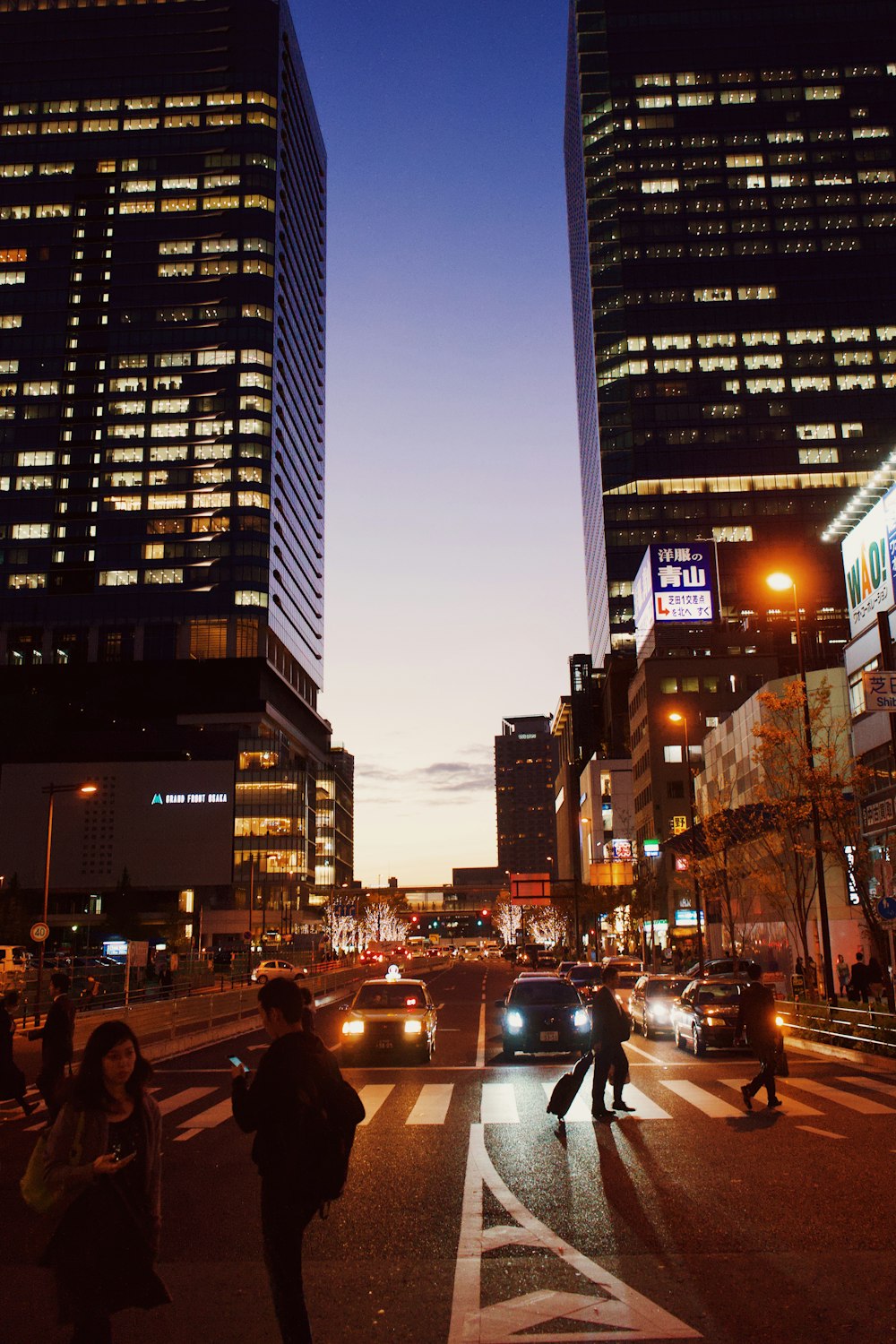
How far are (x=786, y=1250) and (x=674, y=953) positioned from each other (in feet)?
201

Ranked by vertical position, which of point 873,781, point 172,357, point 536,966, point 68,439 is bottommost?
point 536,966

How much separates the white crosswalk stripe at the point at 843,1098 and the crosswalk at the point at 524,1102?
0.04ft

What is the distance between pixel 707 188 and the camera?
173625 millimetres

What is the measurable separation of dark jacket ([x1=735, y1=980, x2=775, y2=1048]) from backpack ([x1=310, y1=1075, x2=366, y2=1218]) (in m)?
10.6

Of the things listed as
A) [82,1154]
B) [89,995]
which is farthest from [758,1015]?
[89,995]

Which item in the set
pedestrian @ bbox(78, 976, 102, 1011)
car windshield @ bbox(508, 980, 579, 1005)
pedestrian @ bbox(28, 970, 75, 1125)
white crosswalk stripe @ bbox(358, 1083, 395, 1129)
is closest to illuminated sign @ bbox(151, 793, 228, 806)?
pedestrian @ bbox(78, 976, 102, 1011)

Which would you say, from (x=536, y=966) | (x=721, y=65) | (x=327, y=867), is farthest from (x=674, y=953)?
(x=721, y=65)

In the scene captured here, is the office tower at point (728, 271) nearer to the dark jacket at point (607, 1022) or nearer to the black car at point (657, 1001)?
the black car at point (657, 1001)

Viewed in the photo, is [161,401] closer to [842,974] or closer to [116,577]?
[116,577]

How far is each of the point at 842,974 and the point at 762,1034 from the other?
25.5m

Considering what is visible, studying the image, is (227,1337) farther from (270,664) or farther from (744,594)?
(270,664)

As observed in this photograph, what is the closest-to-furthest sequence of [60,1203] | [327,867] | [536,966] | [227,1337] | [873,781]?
[60,1203] → [227,1337] → [873,781] → [536,966] → [327,867]

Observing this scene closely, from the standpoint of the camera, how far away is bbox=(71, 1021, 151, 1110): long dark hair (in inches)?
196

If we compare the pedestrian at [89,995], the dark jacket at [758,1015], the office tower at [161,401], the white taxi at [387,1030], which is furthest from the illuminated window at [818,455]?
the dark jacket at [758,1015]
